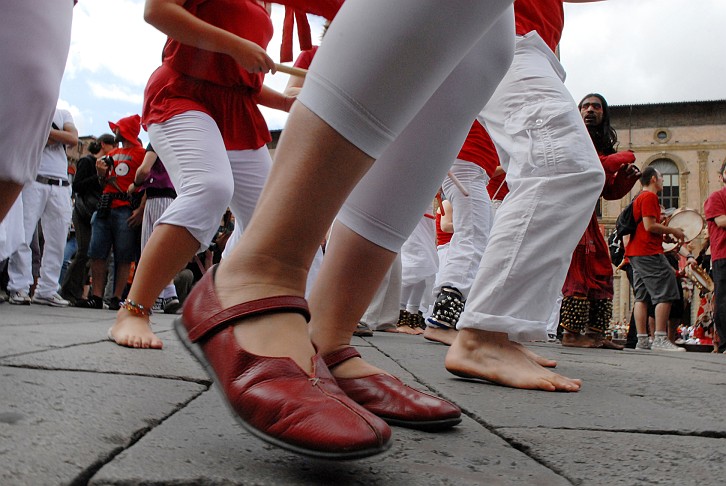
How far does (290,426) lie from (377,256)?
52 cm

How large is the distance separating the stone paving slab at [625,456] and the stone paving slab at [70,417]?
549 mm

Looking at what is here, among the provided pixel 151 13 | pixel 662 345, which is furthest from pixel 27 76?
pixel 662 345

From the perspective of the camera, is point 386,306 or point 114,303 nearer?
point 386,306

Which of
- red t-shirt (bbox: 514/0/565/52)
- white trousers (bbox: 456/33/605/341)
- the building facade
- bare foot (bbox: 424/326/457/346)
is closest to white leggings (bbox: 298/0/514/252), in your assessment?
white trousers (bbox: 456/33/605/341)

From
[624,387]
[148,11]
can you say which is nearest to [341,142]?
[624,387]

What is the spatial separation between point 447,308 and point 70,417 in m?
2.94

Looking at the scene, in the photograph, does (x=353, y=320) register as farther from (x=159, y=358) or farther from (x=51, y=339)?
(x=51, y=339)

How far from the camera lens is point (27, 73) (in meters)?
Answer: 1.20

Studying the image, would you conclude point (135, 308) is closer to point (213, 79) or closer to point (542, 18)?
point (213, 79)

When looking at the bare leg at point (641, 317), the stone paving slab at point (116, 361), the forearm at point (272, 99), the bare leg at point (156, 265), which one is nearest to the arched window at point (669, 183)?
the bare leg at point (641, 317)

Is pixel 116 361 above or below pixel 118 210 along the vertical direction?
below

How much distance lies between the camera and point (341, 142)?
0.85 meters

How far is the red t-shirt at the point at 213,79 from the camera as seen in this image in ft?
8.09

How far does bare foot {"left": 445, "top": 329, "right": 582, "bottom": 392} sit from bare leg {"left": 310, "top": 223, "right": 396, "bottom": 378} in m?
0.64
